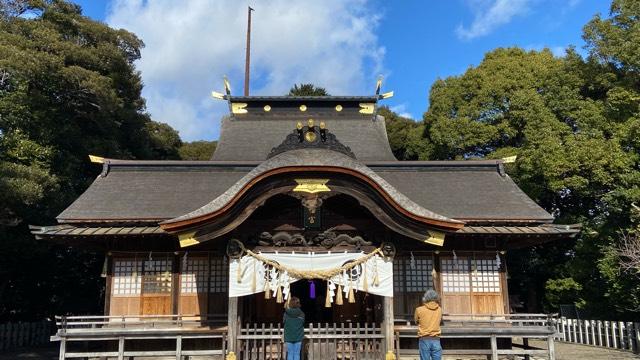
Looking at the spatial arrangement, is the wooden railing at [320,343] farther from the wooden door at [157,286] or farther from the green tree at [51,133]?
the green tree at [51,133]

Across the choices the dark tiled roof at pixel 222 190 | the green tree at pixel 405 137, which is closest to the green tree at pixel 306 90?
the green tree at pixel 405 137

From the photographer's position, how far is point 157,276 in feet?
41.0

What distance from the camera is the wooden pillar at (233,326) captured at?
9.77 m

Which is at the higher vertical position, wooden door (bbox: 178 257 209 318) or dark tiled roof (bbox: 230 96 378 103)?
dark tiled roof (bbox: 230 96 378 103)

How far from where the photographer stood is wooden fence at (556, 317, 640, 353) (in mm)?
15242

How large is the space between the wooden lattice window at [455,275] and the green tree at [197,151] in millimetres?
30556

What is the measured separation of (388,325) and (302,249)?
7.91 feet

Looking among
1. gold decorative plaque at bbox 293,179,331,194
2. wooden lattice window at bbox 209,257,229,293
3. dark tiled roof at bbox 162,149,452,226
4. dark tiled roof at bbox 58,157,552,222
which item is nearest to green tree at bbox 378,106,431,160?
dark tiled roof at bbox 58,157,552,222

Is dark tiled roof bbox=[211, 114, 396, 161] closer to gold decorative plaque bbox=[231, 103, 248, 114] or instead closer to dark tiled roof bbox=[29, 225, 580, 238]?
gold decorative plaque bbox=[231, 103, 248, 114]

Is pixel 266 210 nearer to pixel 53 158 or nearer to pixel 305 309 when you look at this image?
pixel 305 309

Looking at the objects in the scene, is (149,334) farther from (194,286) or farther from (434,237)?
(434,237)

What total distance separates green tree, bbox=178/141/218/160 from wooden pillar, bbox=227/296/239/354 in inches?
1231

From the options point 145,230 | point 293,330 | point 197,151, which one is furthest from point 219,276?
point 197,151

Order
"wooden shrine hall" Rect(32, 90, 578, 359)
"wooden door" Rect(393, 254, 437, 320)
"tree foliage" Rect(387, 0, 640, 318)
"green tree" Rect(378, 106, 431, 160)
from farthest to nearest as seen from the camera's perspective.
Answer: "green tree" Rect(378, 106, 431, 160), "tree foliage" Rect(387, 0, 640, 318), "wooden door" Rect(393, 254, 437, 320), "wooden shrine hall" Rect(32, 90, 578, 359)
